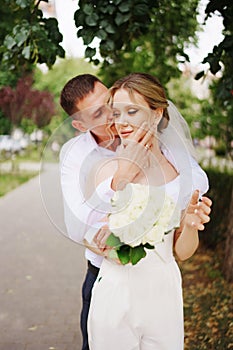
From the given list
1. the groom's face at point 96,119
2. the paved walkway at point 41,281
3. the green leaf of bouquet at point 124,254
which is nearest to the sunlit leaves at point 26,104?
the paved walkway at point 41,281

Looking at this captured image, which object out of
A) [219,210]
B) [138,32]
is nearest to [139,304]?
[138,32]

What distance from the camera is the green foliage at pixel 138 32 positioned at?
167 inches

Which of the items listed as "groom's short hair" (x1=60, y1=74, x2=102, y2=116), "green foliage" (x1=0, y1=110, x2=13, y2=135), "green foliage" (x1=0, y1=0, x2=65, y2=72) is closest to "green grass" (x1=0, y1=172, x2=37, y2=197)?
"green foliage" (x1=0, y1=110, x2=13, y2=135)

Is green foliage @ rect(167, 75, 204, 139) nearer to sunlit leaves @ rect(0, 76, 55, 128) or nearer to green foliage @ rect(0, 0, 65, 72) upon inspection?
green foliage @ rect(0, 0, 65, 72)

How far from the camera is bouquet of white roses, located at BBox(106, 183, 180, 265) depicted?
2.42m

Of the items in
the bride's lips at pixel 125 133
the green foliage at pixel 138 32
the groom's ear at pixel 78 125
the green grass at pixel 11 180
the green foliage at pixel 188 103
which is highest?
the bride's lips at pixel 125 133

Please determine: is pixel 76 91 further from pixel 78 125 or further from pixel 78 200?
pixel 78 200

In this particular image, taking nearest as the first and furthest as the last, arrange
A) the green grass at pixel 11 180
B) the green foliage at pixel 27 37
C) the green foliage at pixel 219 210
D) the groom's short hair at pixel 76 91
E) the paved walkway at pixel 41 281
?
the groom's short hair at pixel 76 91 < the green foliage at pixel 27 37 < the paved walkway at pixel 41 281 < the green foliage at pixel 219 210 < the green grass at pixel 11 180

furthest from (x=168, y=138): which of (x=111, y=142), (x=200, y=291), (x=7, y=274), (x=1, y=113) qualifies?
(x=1, y=113)

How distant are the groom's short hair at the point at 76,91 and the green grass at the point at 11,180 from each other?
46.2 feet

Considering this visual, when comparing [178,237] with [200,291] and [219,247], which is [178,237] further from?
[219,247]

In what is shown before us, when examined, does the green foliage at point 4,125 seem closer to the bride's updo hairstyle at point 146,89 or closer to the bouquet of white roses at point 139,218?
the bride's updo hairstyle at point 146,89

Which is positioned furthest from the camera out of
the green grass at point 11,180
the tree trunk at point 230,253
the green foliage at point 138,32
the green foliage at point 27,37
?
the green grass at point 11,180

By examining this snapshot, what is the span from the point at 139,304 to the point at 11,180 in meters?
18.7
